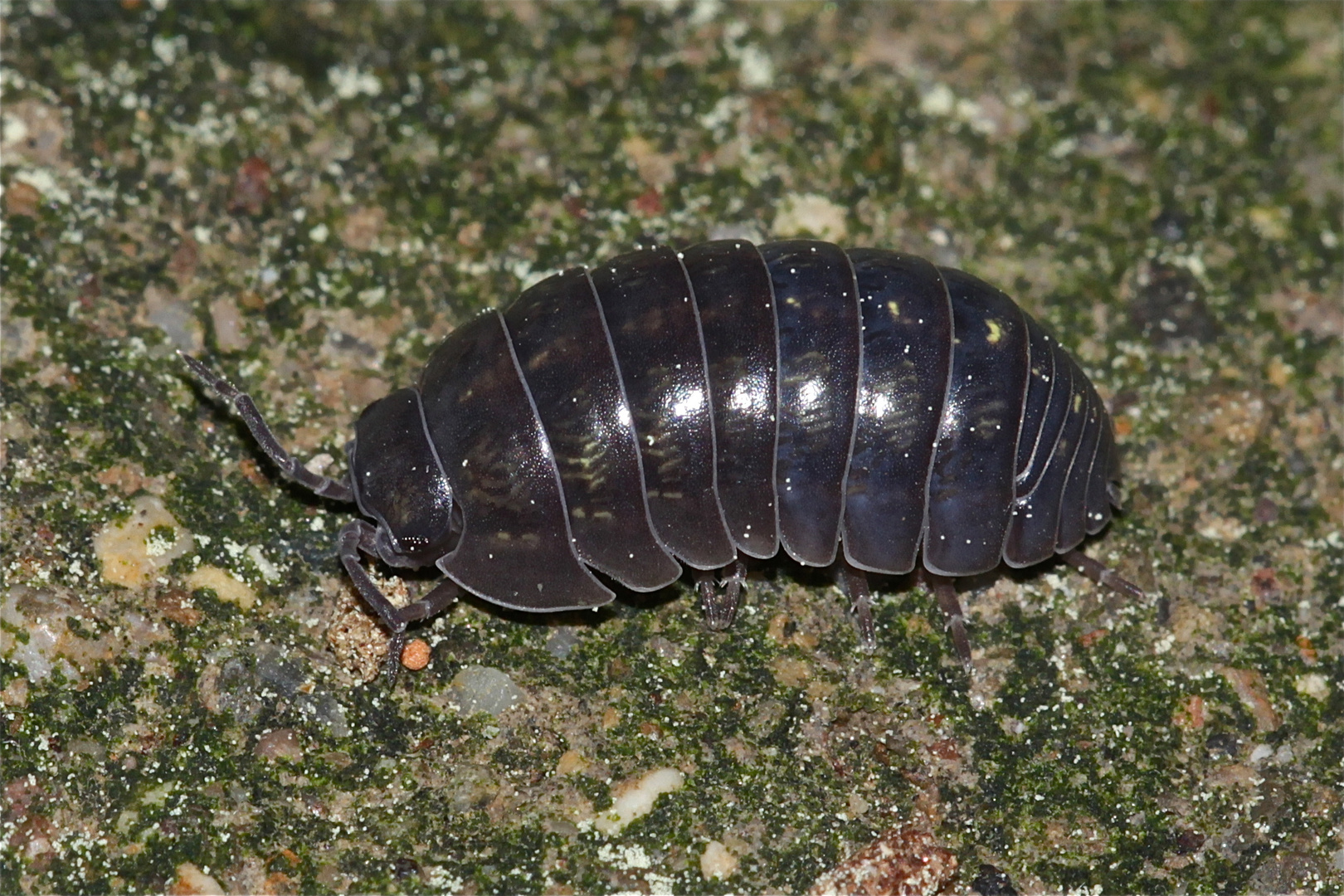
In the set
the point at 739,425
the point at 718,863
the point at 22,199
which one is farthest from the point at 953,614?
the point at 22,199

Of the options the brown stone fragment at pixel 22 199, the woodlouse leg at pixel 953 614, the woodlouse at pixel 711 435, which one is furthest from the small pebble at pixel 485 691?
the brown stone fragment at pixel 22 199

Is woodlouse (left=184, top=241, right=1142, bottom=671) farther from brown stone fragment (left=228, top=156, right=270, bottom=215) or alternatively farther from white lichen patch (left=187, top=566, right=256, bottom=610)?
brown stone fragment (left=228, top=156, right=270, bottom=215)

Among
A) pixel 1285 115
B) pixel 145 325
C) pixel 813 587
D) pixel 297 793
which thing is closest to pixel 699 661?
pixel 813 587

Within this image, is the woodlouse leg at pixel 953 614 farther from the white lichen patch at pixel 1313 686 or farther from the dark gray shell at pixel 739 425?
the white lichen patch at pixel 1313 686

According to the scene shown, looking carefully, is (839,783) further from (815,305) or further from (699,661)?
(815,305)

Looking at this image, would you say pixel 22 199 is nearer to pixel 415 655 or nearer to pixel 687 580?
pixel 415 655

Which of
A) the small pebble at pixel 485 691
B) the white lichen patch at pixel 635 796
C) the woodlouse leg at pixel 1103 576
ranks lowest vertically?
the woodlouse leg at pixel 1103 576
